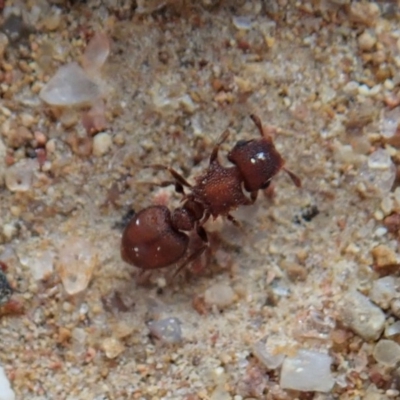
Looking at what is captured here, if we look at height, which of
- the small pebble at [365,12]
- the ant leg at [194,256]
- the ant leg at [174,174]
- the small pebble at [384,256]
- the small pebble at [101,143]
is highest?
the small pebble at [365,12]

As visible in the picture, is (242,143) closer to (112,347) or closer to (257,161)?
(257,161)

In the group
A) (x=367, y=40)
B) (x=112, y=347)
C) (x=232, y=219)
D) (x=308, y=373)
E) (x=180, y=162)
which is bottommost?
(x=308, y=373)

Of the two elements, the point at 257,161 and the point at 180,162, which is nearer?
the point at 257,161

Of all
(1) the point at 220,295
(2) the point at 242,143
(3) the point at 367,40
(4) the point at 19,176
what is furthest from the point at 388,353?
(4) the point at 19,176

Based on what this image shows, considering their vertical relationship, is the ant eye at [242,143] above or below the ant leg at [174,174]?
above

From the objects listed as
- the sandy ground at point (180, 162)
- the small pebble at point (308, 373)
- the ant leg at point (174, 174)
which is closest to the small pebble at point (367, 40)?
the sandy ground at point (180, 162)

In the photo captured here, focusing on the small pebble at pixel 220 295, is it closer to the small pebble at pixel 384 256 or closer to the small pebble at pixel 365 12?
the small pebble at pixel 384 256

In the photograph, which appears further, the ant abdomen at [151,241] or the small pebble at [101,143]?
the small pebble at [101,143]
